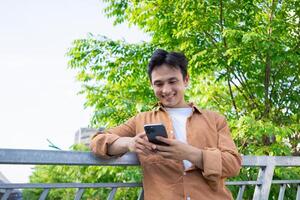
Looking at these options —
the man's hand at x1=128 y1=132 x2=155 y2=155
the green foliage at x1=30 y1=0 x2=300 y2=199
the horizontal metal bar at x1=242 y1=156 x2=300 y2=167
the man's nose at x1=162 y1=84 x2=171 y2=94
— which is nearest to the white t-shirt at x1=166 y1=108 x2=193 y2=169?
the man's nose at x1=162 y1=84 x2=171 y2=94

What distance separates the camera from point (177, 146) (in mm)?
1660

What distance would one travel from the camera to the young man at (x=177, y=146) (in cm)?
174

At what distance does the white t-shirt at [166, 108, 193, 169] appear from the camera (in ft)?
6.35

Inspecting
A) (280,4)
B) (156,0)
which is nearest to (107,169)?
(156,0)

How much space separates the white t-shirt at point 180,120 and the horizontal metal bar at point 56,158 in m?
0.23

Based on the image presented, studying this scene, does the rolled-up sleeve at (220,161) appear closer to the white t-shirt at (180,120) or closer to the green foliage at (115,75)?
the white t-shirt at (180,120)

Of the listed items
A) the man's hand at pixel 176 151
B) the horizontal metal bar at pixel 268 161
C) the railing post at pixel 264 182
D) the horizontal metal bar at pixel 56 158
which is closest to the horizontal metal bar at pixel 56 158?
the horizontal metal bar at pixel 56 158

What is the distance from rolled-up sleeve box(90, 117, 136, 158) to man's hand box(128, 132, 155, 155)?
0.36 feet

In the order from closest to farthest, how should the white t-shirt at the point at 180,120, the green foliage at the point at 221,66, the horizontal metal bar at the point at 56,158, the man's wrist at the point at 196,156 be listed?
the horizontal metal bar at the point at 56,158, the man's wrist at the point at 196,156, the white t-shirt at the point at 180,120, the green foliage at the point at 221,66

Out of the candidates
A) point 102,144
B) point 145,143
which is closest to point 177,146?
point 145,143

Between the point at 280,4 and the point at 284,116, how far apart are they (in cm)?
150

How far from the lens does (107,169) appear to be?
562cm

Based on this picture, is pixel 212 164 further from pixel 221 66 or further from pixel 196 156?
pixel 221 66

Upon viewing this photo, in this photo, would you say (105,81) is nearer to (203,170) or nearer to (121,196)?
(121,196)
